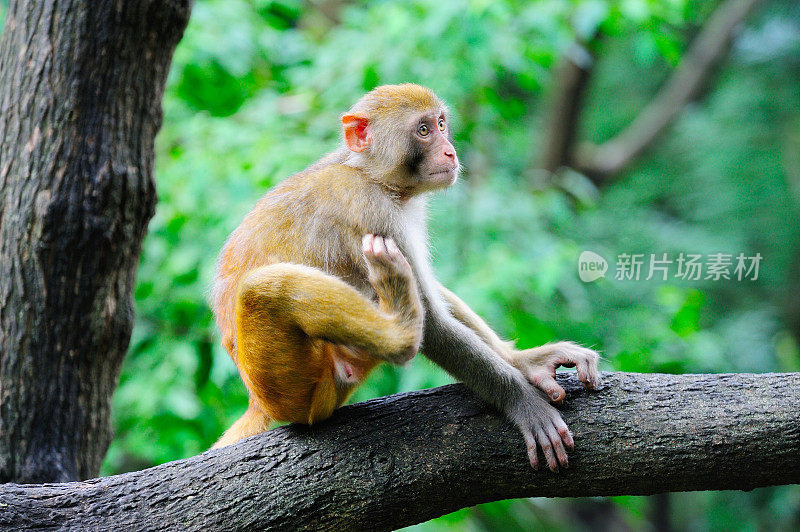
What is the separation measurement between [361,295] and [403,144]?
105 cm

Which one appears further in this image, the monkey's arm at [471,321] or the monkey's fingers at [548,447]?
the monkey's arm at [471,321]

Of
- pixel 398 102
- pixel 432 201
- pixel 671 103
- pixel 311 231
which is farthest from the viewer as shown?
pixel 671 103

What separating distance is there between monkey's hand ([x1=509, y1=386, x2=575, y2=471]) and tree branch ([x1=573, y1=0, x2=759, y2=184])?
7.86 metres

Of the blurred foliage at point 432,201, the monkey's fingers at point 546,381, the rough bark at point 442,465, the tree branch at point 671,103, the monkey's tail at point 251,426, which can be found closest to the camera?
the rough bark at point 442,465

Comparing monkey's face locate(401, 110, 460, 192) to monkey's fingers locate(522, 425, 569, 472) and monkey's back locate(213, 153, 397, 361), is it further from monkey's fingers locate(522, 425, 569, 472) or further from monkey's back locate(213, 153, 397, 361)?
monkey's fingers locate(522, 425, 569, 472)

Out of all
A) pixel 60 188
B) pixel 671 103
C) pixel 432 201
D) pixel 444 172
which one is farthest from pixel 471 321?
pixel 671 103

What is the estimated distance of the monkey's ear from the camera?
13.2ft

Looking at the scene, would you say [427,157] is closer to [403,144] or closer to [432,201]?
[403,144]

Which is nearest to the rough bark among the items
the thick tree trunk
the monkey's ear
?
the thick tree trunk

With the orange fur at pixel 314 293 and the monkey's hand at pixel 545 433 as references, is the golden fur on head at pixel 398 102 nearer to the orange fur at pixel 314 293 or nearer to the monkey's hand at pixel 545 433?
the orange fur at pixel 314 293

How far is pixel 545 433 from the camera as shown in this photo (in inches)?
126

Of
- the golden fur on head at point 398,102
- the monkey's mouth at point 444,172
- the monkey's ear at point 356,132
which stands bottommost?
the monkey's mouth at point 444,172

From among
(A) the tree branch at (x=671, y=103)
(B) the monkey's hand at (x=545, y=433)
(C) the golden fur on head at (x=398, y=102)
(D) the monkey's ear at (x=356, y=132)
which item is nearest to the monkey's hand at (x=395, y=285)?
(B) the monkey's hand at (x=545, y=433)

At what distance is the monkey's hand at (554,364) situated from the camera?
3.42 meters
